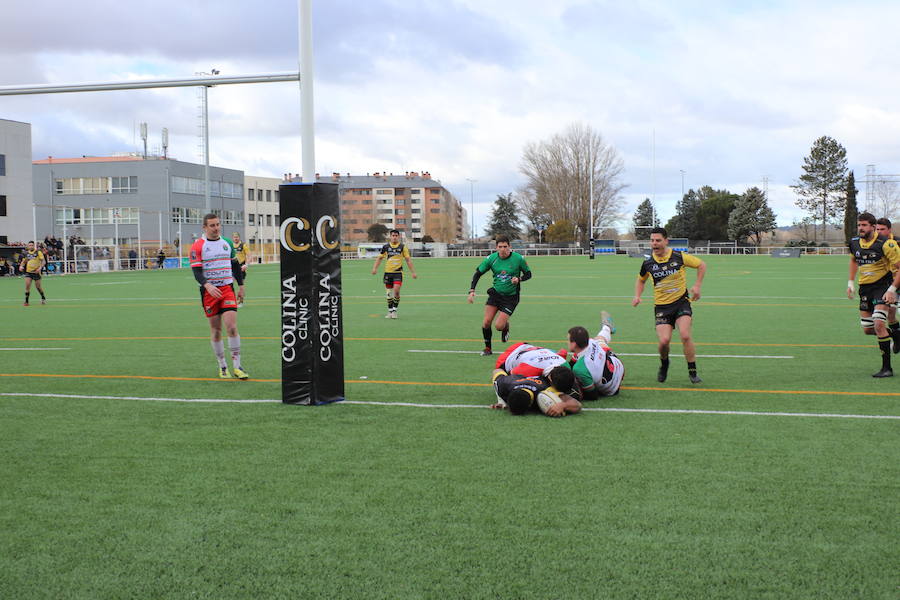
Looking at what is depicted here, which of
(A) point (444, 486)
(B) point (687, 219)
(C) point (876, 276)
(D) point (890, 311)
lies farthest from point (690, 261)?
(B) point (687, 219)

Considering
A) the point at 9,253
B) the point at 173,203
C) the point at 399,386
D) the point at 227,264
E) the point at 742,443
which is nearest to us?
the point at 742,443

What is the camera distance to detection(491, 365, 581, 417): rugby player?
7.58 meters

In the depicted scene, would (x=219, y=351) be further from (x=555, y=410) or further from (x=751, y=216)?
(x=751, y=216)

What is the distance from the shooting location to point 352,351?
12852 mm

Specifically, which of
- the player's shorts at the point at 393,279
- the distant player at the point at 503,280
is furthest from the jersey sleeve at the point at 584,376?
the player's shorts at the point at 393,279

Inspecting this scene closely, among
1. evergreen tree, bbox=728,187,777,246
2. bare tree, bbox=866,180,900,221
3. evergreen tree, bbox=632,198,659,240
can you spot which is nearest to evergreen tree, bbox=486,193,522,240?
evergreen tree, bbox=632,198,659,240

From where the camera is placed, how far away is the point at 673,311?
9.88 metres

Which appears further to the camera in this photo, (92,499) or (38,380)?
(38,380)

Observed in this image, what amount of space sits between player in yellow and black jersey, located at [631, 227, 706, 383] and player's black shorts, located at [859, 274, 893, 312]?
2.40 metres

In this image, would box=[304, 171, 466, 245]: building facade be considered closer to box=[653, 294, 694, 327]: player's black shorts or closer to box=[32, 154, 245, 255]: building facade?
box=[32, 154, 245, 255]: building facade

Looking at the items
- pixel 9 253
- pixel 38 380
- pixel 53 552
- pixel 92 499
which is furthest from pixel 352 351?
pixel 9 253

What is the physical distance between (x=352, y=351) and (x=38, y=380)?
459 centimetres

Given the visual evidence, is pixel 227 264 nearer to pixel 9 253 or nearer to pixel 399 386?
pixel 399 386

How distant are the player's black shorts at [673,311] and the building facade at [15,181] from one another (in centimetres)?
5649
